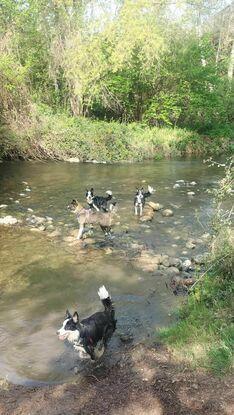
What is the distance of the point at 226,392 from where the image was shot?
13.6 feet

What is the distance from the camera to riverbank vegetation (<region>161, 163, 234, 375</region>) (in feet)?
15.4

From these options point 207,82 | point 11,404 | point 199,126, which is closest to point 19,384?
point 11,404

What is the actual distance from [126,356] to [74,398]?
98 cm

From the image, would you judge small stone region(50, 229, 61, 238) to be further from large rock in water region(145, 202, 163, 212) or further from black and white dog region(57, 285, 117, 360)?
black and white dog region(57, 285, 117, 360)

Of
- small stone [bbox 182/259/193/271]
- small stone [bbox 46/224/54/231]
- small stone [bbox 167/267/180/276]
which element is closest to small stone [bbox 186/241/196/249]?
small stone [bbox 182/259/193/271]

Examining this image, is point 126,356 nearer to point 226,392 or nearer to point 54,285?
point 226,392

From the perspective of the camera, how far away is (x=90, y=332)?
5.28 meters

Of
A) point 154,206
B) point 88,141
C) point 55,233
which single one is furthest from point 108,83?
point 55,233

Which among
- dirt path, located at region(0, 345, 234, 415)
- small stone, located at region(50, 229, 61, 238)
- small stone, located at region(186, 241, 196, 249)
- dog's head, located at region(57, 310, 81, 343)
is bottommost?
small stone, located at region(50, 229, 61, 238)

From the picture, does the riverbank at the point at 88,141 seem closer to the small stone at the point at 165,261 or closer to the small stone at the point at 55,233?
the small stone at the point at 55,233

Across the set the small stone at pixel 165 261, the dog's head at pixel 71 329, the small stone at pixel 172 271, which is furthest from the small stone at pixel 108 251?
the dog's head at pixel 71 329

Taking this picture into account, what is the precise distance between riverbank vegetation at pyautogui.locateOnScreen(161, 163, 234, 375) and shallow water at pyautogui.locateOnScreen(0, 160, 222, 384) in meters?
0.69

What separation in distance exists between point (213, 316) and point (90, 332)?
1600 mm

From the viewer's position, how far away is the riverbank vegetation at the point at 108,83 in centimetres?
2052
